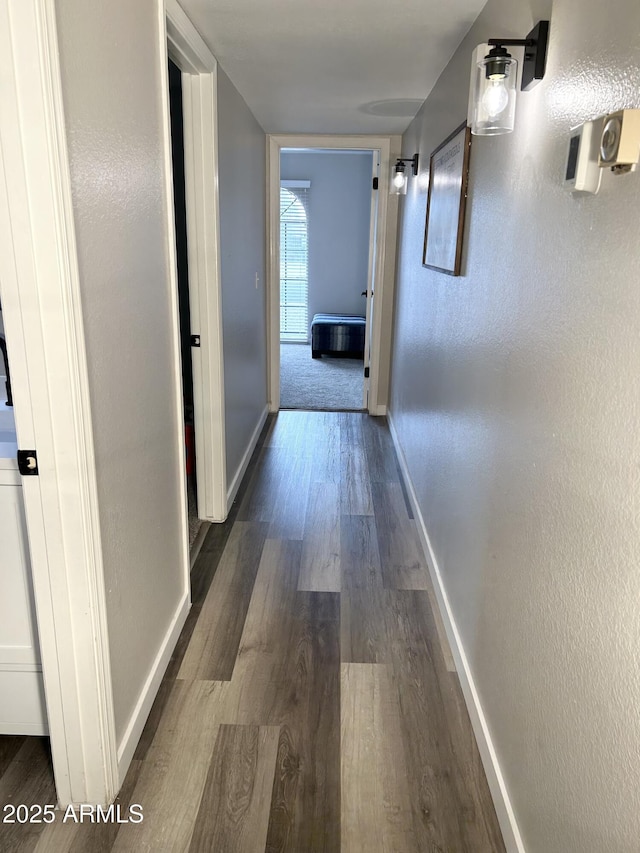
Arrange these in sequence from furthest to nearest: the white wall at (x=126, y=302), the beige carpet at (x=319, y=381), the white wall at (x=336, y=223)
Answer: the white wall at (x=336, y=223) → the beige carpet at (x=319, y=381) → the white wall at (x=126, y=302)

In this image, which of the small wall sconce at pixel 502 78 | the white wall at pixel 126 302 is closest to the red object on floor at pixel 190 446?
the white wall at pixel 126 302

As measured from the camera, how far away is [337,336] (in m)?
7.43

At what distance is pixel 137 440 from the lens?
1.75 meters

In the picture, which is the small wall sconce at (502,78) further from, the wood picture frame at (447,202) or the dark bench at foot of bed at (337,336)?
the dark bench at foot of bed at (337,336)

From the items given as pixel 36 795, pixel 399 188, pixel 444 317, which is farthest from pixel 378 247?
pixel 36 795

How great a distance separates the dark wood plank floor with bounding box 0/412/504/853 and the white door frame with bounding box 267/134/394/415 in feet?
7.46

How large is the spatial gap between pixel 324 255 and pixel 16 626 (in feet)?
23.2

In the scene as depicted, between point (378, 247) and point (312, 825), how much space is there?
13.4 feet

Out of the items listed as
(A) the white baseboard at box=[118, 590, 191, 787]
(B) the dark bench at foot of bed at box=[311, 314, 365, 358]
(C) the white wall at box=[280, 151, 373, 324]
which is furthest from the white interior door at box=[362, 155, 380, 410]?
(A) the white baseboard at box=[118, 590, 191, 787]

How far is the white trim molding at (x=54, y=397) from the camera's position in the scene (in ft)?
3.75

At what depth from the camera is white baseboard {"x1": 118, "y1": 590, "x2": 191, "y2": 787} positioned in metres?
1.66

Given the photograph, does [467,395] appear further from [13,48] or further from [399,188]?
[399,188]

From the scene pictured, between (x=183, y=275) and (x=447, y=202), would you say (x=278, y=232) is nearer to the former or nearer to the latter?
(x=183, y=275)

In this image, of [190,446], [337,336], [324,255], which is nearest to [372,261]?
[190,446]
